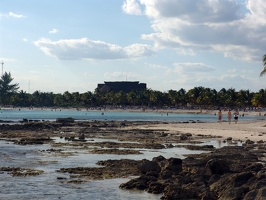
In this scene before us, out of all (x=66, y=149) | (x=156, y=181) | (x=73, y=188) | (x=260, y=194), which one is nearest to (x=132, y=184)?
(x=156, y=181)

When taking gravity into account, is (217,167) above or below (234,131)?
below

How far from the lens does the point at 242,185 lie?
18.4 metres

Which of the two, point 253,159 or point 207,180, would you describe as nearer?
point 207,180

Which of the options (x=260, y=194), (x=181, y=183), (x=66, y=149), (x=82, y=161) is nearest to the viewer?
(x=260, y=194)

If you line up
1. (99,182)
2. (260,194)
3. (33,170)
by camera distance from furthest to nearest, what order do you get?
(33,170) < (99,182) < (260,194)

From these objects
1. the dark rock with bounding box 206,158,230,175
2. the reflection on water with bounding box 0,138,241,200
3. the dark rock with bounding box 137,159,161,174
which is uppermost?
the dark rock with bounding box 206,158,230,175

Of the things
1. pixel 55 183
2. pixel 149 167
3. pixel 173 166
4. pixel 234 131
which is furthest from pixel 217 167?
pixel 234 131

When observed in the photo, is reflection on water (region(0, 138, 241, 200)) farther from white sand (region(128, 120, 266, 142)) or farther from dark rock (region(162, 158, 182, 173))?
white sand (region(128, 120, 266, 142))

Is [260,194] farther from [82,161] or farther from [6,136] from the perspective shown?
[6,136]

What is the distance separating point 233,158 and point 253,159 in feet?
3.85

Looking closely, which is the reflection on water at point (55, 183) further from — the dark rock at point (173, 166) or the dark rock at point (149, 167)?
the dark rock at point (173, 166)

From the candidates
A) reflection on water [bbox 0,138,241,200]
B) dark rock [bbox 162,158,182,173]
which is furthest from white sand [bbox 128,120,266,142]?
dark rock [bbox 162,158,182,173]

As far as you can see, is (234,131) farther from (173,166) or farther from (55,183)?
(55,183)

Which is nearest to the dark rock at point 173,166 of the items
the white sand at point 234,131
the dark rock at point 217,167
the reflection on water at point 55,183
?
the dark rock at point 217,167
